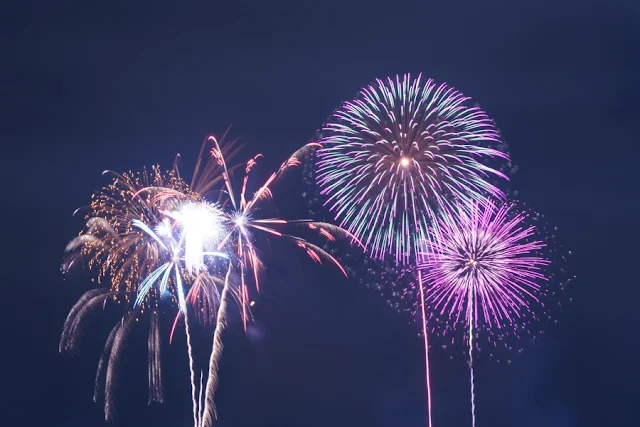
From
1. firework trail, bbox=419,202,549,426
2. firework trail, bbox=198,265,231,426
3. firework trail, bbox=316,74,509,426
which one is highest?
firework trail, bbox=316,74,509,426

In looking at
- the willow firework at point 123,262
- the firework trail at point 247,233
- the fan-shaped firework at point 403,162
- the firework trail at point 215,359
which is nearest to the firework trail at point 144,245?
the willow firework at point 123,262

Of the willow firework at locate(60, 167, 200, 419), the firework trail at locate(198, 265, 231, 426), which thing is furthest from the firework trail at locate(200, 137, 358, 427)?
the willow firework at locate(60, 167, 200, 419)

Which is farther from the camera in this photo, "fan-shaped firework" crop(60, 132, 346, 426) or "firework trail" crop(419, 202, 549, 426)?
"fan-shaped firework" crop(60, 132, 346, 426)

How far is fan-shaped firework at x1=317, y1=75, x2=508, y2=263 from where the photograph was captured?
955 centimetres

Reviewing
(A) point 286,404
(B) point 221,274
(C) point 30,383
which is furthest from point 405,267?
(C) point 30,383

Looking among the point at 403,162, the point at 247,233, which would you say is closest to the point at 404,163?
the point at 403,162

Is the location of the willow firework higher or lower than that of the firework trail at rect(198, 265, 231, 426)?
higher

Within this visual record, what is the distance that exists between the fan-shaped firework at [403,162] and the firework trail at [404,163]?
0.05 ft

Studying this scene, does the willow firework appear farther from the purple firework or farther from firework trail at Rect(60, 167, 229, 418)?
the purple firework

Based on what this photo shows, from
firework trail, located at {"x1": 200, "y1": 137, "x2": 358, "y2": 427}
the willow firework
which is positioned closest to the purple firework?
firework trail, located at {"x1": 200, "y1": 137, "x2": 358, "y2": 427}

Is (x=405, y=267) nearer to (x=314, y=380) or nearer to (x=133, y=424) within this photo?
(x=314, y=380)

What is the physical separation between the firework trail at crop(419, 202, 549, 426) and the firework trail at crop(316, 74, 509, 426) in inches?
12.5

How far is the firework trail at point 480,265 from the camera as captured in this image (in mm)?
9852

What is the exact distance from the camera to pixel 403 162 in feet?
31.5
